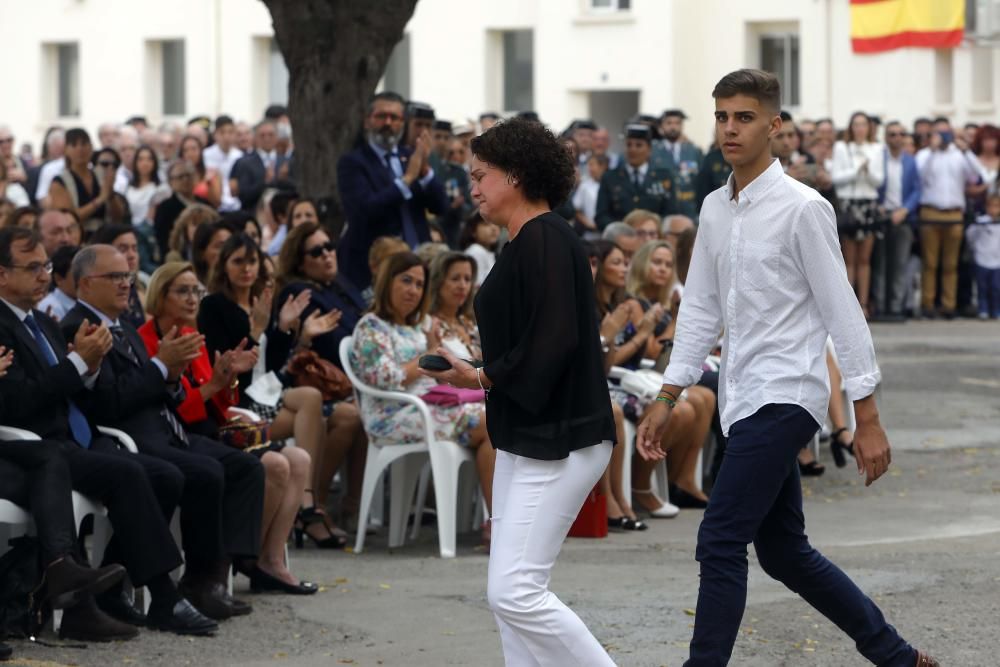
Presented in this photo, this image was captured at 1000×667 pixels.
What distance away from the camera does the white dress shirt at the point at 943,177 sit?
21953 millimetres

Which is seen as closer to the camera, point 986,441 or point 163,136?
point 986,441

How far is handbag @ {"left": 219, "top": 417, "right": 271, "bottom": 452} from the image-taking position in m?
8.44

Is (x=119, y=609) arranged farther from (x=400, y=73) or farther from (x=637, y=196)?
(x=400, y=73)

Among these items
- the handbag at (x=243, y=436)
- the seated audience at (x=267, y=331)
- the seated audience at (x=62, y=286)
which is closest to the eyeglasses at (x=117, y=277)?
the handbag at (x=243, y=436)

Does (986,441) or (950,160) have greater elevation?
(950,160)

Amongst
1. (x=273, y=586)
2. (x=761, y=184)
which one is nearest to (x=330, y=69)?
(x=273, y=586)

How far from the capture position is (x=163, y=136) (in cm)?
2050

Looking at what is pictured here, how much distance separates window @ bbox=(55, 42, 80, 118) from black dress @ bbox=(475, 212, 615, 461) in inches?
1349

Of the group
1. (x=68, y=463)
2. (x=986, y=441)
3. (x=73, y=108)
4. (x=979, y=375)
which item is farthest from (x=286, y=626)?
(x=73, y=108)

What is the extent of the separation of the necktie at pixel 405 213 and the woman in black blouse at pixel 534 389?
622cm

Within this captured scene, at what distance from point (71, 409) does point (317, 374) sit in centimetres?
222

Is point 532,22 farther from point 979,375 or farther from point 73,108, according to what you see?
point 979,375

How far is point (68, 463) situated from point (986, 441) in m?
7.65

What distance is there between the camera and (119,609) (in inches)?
303
